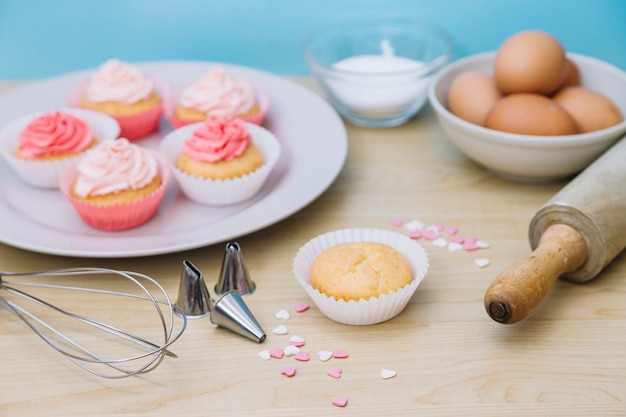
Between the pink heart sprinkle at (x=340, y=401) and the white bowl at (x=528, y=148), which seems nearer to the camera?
the pink heart sprinkle at (x=340, y=401)

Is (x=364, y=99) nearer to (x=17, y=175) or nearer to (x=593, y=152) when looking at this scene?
(x=593, y=152)

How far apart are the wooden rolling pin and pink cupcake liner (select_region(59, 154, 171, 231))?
0.48 m

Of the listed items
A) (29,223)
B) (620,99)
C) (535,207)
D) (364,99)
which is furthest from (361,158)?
(29,223)

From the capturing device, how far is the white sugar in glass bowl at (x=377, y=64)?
52.0 inches

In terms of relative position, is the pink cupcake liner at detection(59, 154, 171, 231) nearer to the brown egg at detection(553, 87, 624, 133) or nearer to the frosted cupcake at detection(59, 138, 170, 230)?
the frosted cupcake at detection(59, 138, 170, 230)

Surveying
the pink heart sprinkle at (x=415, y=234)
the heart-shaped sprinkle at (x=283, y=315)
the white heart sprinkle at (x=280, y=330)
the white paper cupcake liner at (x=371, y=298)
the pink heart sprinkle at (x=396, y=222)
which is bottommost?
the pink heart sprinkle at (x=396, y=222)

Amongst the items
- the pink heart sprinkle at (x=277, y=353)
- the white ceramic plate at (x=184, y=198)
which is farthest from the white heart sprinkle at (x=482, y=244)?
the pink heart sprinkle at (x=277, y=353)

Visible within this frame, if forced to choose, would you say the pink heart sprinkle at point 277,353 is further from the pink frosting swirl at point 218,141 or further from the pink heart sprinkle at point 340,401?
the pink frosting swirl at point 218,141

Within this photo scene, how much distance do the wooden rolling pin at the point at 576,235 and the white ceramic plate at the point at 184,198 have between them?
1.02ft

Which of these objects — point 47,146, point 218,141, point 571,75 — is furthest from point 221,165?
point 571,75

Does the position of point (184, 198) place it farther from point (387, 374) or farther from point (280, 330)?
point (387, 374)

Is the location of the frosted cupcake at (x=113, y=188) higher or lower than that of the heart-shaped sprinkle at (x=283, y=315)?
higher

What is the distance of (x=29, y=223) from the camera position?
1048mm

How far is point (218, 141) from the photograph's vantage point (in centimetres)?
112
